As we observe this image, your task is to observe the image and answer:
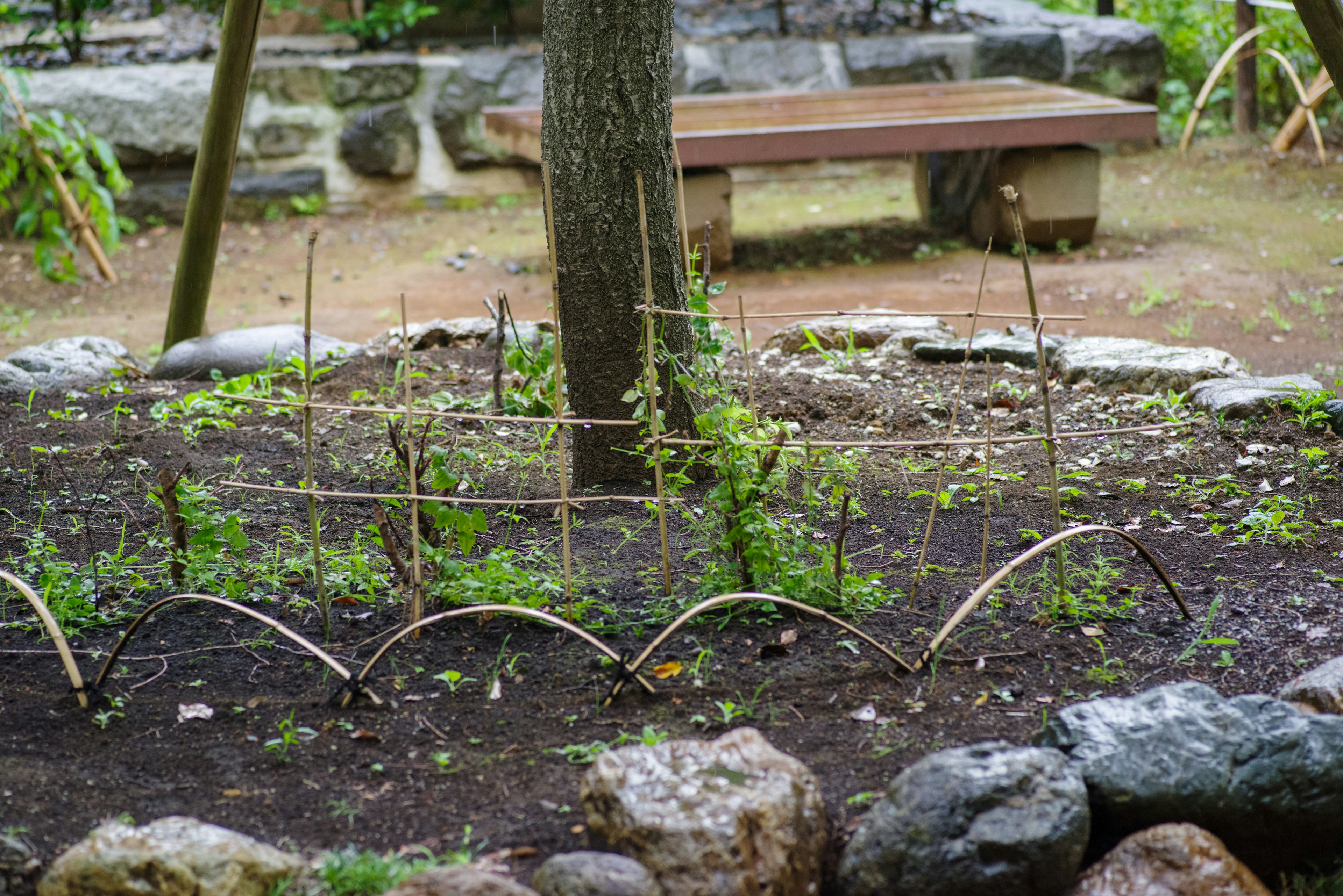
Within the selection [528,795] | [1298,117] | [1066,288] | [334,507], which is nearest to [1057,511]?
[528,795]

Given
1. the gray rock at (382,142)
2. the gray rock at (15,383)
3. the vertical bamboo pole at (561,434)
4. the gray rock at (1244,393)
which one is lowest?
the gray rock at (15,383)

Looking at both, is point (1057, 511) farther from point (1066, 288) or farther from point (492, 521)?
point (1066, 288)

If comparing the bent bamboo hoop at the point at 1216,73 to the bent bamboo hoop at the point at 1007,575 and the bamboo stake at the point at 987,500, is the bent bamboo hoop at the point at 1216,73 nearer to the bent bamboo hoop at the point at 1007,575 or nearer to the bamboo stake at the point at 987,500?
the bamboo stake at the point at 987,500

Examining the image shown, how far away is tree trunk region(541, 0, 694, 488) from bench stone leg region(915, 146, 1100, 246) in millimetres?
3983

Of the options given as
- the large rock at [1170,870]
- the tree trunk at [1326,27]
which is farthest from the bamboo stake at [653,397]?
the tree trunk at [1326,27]

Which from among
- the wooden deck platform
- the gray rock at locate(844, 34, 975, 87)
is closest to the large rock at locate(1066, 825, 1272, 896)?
the wooden deck platform

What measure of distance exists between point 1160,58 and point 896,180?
8.39 ft

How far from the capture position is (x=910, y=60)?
952 centimetres

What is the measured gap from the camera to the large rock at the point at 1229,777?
1.99m

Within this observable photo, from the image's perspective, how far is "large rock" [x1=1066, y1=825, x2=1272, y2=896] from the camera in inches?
74.2

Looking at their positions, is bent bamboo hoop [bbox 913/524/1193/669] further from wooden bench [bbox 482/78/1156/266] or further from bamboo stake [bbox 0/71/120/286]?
bamboo stake [bbox 0/71/120/286]

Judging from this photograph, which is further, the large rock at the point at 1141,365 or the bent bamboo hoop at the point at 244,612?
the large rock at the point at 1141,365

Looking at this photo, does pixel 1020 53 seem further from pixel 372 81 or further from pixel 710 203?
pixel 372 81

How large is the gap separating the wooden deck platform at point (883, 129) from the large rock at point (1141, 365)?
2308mm
